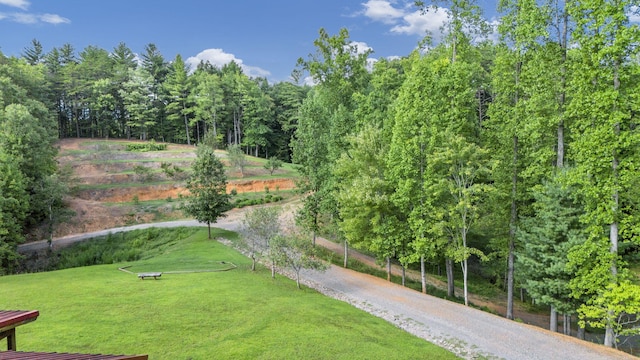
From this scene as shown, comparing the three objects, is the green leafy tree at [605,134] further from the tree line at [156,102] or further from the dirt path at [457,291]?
the tree line at [156,102]

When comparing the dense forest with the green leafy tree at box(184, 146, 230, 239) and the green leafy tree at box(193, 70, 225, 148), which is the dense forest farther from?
the green leafy tree at box(193, 70, 225, 148)

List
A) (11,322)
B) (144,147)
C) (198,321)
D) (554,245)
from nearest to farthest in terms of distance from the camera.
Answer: (11,322) < (198,321) < (554,245) < (144,147)

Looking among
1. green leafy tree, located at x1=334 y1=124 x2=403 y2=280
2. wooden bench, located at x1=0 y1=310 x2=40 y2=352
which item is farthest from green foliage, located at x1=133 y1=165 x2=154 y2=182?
wooden bench, located at x1=0 y1=310 x2=40 y2=352

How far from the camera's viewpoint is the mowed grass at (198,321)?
11.6 meters

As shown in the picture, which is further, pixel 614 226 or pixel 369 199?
pixel 369 199

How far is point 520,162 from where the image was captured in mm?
20859

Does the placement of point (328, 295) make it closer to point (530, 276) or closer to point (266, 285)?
point (266, 285)

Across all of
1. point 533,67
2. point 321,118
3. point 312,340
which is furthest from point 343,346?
point 321,118

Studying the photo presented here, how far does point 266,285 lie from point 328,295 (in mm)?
3511

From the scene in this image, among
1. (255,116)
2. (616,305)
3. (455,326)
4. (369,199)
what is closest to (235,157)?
(255,116)

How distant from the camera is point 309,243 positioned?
20484 millimetres

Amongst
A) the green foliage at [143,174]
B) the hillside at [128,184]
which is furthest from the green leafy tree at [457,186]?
the green foliage at [143,174]

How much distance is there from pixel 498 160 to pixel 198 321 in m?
17.3

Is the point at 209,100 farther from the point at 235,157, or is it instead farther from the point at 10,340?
the point at 10,340
